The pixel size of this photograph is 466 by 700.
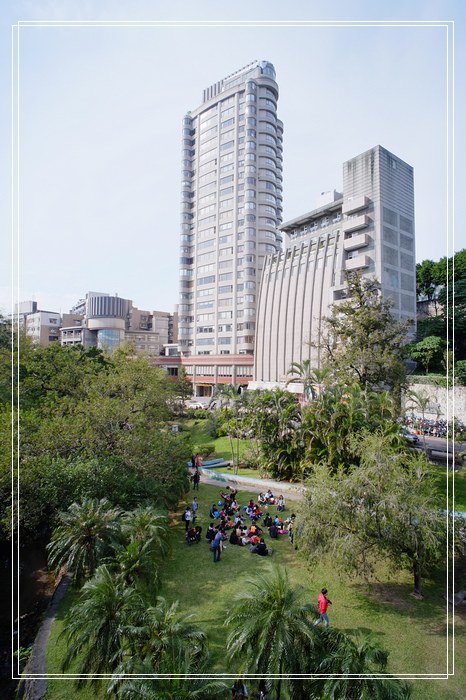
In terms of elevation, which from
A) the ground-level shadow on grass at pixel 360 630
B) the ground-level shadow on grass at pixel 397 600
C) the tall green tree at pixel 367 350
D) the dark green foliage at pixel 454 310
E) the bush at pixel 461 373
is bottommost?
the ground-level shadow on grass at pixel 397 600

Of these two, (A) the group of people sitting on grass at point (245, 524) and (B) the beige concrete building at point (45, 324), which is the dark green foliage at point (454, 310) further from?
(B) the beige concrete building at point (45, 324)

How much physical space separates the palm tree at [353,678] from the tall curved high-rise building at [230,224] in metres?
65.5

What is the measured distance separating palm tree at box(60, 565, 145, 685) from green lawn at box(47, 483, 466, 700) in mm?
1206

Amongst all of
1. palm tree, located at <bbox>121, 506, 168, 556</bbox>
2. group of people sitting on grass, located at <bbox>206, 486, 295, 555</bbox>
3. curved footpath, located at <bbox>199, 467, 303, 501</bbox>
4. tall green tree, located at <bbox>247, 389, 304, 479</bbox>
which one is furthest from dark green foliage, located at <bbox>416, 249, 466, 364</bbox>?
palm tree, located at <bbox>121, 506, 168, 556</bbox>

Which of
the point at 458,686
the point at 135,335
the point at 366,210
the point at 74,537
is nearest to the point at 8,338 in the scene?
the point at 74,537

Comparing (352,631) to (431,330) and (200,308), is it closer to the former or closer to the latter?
(431,330)

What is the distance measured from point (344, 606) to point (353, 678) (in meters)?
6.48

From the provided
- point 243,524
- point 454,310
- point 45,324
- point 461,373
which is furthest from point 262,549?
point 45,324

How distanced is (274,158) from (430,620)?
81.1 m

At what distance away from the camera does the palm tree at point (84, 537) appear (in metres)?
14.0

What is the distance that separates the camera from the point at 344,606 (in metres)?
13.9

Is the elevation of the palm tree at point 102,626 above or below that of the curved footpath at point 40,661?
above

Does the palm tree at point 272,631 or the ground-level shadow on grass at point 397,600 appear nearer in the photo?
the palm tree at point 272,631

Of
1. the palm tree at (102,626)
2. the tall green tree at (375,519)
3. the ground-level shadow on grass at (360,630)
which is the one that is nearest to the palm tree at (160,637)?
the palm tree at (102,626)
